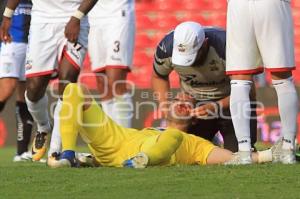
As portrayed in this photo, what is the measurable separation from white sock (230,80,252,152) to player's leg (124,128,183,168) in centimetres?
52

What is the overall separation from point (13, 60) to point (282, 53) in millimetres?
4501

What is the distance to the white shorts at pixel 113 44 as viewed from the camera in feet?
31.8

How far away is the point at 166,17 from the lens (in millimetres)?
15938

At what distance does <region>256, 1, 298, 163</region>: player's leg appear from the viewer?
Answer: 7148 millimetres

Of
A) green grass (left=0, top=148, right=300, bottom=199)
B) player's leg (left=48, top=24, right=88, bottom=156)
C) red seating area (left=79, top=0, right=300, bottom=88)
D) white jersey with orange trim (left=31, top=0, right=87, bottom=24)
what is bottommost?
green grass (left=0, top=148, right=300, bottom=199)

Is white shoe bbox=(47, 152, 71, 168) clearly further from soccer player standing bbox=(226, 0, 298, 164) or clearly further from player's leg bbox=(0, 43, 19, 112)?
player's leg bbox=(0, 43, 19, 112)

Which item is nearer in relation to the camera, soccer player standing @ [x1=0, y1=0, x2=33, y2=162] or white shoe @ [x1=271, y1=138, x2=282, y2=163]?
white shoe @ [x1=271, y1=138, x2=282, y2=163]

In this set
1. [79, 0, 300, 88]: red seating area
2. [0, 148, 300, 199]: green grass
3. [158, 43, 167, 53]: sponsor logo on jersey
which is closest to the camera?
[0, 148, 300, 199]: green grass

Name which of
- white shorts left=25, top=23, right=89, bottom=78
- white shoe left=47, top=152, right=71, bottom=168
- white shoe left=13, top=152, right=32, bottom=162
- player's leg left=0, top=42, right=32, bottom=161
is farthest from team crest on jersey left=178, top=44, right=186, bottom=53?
player's leg left=0, top=42, right=32, bottom=161

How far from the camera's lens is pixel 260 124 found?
537 inches

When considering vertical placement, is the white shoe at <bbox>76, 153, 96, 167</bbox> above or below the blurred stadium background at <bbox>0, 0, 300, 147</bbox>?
below

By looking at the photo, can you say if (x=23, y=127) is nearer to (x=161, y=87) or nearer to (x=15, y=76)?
(x=15, y=76)

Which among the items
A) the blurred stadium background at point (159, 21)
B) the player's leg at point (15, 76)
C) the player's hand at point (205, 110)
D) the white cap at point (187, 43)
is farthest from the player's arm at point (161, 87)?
the blurred stadium background at point (159, 21)

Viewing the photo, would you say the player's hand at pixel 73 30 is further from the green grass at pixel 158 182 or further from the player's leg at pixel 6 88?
the player's leg at pixel 6 88
